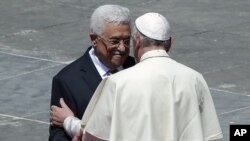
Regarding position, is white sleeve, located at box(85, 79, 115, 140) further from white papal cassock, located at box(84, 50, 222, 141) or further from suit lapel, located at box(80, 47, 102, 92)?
suit lapel, located at box(80, 47, 102, 92)

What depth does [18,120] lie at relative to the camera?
1047 centimetres

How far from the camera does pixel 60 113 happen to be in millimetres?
5922

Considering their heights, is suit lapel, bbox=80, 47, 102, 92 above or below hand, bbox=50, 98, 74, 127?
above

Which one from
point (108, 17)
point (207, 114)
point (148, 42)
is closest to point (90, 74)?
point (108, 17)

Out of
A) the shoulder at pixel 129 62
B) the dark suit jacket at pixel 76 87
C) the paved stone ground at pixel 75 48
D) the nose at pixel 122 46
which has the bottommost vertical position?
the paved stone ground at pixel 75 48

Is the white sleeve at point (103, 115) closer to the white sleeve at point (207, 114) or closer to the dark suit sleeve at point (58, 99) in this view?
the white sleeve at point (207, 114)

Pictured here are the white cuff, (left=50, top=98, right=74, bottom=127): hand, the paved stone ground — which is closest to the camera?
the white cuff

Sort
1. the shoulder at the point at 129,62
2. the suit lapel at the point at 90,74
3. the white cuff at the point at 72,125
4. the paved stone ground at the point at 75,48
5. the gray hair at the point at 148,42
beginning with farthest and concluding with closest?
the paved stone ground at the point at 75,48, the shoulder at the point at 129,62, the suit lapel at the point at 90,74, the white cuff at the point at 72,125, the gray hair at the point at 148,42

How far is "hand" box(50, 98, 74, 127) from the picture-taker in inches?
232

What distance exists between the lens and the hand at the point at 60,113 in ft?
19.4

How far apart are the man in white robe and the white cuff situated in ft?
0.95

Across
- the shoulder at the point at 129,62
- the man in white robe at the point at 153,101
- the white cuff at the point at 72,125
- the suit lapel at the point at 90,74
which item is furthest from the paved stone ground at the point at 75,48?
the man in white robe at the point at 153,101

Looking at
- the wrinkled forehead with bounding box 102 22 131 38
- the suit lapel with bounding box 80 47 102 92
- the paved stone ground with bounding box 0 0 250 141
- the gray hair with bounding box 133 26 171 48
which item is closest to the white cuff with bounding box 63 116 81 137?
the suit lapel with bounding box 80 47 102 92

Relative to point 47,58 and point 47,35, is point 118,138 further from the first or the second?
point 47,35
